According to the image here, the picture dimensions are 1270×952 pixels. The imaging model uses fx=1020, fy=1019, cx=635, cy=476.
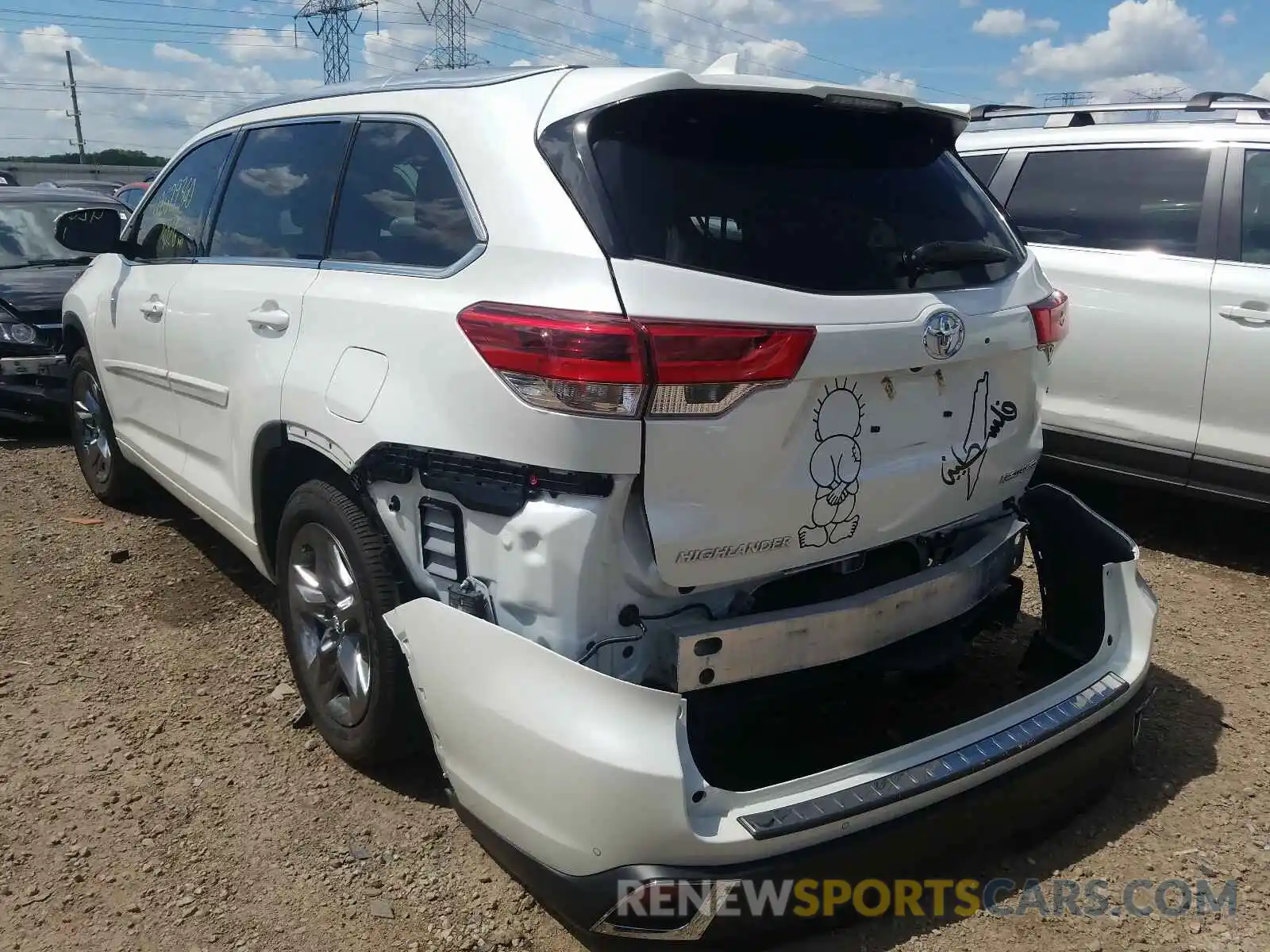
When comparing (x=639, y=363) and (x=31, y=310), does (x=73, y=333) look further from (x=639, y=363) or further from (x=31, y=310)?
(x=639, y=363)

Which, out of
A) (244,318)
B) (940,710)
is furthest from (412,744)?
(940,710)

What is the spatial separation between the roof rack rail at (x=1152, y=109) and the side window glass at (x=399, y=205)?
113 inches

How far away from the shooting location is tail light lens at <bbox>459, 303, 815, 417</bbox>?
200 centimetres

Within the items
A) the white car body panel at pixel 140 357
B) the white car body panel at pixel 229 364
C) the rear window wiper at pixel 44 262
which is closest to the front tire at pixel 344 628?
the white car body panel at pixel 229 364

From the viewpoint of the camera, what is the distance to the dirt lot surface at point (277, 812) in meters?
2.37

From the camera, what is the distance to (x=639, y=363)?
6.54 feet

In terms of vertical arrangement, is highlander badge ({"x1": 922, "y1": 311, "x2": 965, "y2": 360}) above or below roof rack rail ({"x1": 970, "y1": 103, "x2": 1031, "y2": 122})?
below

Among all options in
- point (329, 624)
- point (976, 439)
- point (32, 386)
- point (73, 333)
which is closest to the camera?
point (976, 439)

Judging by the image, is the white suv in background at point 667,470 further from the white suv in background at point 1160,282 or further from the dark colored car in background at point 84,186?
the dark colored car in background at point 84,186

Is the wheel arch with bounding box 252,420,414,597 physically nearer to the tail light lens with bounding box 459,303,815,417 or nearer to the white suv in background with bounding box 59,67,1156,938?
the white suv in background with bounding box 59,67,1156,938

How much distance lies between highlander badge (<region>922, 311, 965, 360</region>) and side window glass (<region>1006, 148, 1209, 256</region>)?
241cm

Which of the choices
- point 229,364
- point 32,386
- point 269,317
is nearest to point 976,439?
point 269,317

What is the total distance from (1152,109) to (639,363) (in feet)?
13.6

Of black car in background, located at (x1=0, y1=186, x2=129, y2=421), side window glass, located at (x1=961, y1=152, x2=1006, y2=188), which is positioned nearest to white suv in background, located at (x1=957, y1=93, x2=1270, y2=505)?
side window glass, located at (x1=961, y1=152, x2=1006, y2=188)
